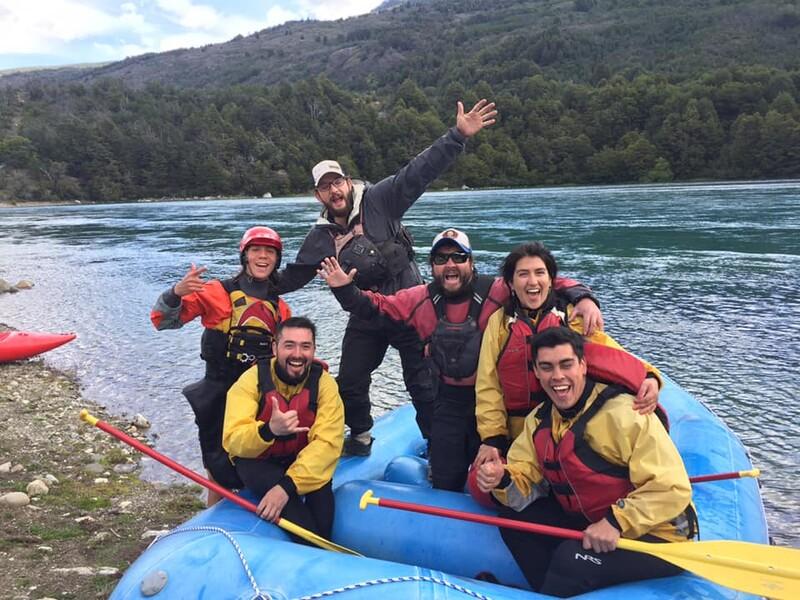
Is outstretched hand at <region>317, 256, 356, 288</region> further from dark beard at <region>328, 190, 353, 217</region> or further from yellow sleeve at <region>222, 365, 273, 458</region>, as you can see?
yellow sleeve at <region>222, 365, 273, 458</region>

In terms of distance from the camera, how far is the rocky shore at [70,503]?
11.4ft

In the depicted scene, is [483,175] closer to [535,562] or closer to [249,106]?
[249,106]

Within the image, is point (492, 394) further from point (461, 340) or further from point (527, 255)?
point (527, 255)

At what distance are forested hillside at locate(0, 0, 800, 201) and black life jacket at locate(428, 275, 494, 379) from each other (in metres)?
55.1

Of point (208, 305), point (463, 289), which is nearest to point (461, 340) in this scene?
point (463, 289)

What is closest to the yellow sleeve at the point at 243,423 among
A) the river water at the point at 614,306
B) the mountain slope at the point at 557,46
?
the river water at the point at 614,306

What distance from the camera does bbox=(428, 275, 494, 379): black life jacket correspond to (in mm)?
3277

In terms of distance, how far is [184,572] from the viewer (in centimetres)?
247

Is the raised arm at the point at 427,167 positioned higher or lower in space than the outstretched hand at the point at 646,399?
higher

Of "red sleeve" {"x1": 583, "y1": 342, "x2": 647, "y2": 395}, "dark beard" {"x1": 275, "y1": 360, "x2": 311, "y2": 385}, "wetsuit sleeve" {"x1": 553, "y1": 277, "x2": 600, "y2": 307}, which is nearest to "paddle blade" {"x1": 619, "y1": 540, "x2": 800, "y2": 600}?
"red sleeve" {"x1": 583, "y1": 342, "x2": 647, "y2": 395}

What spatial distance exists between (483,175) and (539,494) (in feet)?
→ 213

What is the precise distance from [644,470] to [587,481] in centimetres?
27

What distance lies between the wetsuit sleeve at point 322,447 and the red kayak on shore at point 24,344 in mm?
7137

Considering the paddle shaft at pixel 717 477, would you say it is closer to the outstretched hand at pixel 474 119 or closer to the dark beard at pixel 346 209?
the outstretched hand at pixel 474 119
